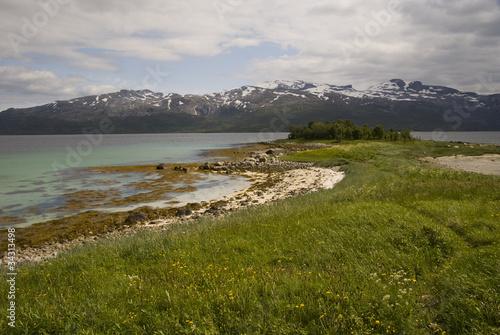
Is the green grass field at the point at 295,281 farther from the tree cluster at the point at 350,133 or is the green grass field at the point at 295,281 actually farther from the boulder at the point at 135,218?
the tree cluster at the point at 350,133

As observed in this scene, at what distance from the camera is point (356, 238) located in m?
9.12

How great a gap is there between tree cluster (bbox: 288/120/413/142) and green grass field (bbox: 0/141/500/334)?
312ft

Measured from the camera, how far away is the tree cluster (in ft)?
317

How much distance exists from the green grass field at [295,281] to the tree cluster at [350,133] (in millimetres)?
94987

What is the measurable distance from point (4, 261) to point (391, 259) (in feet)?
65.0

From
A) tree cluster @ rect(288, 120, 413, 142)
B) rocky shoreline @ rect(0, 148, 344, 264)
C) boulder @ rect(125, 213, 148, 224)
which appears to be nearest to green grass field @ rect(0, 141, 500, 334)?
rocky shoreline @ rect(0, 148, 344, 264)

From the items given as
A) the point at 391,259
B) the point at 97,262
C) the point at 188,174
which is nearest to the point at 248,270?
the point at 391,259

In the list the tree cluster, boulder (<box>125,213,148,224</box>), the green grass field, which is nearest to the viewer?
the green grass field

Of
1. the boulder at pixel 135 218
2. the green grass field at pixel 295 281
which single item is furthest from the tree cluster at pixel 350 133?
the green grass field at pixel 295 281

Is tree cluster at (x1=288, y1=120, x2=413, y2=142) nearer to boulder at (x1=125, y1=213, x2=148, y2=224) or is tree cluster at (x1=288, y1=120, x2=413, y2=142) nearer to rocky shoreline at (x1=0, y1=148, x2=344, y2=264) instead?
rocky shoreline at (x1=0, y1=148, x2=344, y2=264)

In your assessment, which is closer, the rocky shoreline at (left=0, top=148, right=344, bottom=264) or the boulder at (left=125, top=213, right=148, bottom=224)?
the rocky shoreline at (left=0, top=148, right=344, bottom=264)

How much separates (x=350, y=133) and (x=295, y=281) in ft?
357

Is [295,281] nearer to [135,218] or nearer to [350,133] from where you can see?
[135,218]

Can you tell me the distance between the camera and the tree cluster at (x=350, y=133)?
96500 mm
